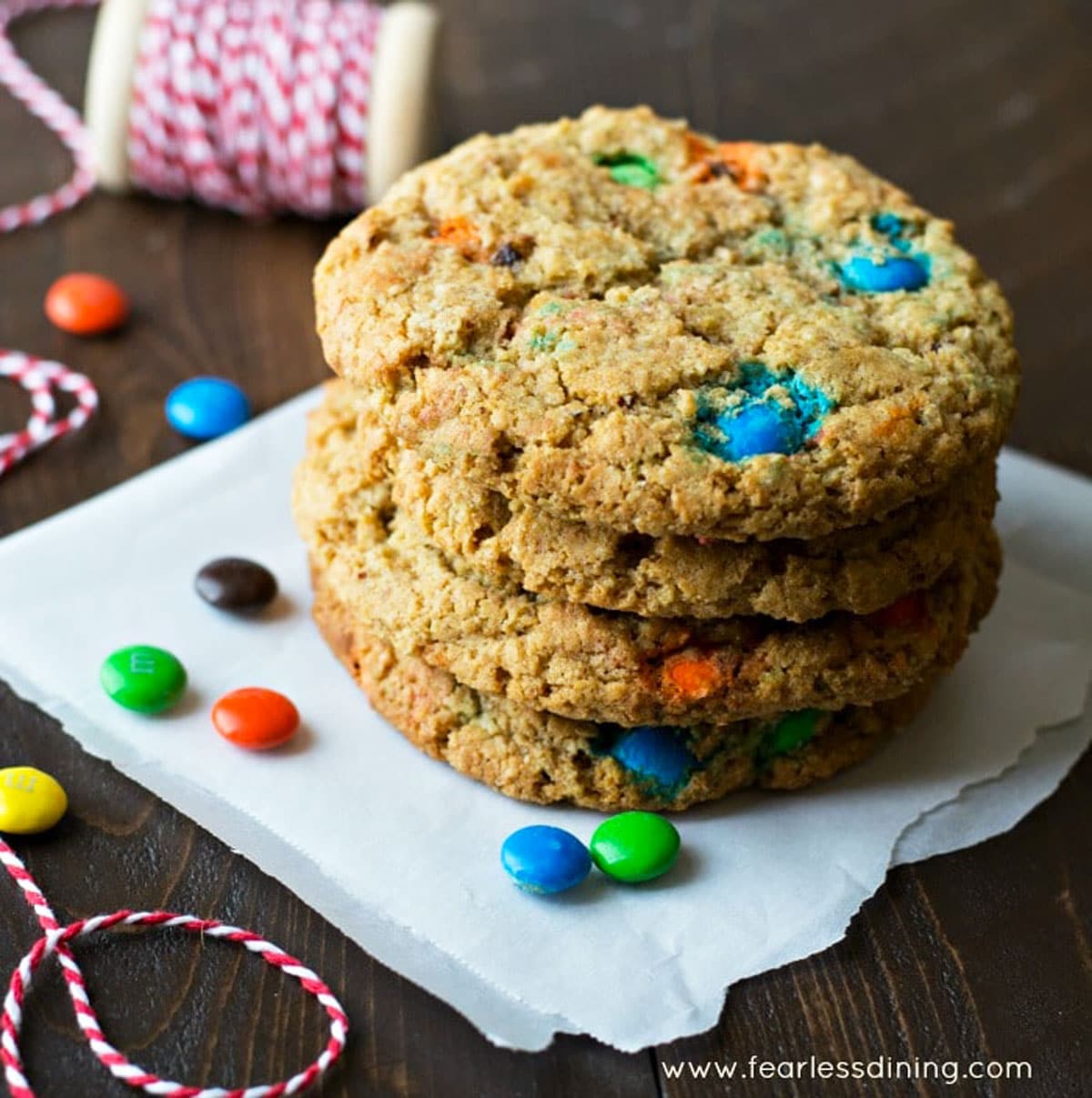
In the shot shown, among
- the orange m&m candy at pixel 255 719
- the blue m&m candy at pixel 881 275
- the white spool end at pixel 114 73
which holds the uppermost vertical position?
the blue m&m candy at pixel 881 275

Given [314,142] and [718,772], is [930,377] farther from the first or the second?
[314,142]

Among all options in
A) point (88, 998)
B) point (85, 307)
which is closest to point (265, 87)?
point (85, 307)

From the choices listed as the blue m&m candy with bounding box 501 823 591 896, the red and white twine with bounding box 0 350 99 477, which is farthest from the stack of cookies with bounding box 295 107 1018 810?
the red and white twine with bounding box 0 350 99 477

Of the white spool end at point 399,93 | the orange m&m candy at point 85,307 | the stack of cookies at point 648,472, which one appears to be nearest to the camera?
the stack of cookies at point 648,472

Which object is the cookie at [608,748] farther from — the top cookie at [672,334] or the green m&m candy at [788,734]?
the top cookie at [672,334]

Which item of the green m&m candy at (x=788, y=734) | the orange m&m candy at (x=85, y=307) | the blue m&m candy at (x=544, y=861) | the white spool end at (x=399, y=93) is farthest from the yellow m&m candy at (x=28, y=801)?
the white spool end at (x=399, y=93)

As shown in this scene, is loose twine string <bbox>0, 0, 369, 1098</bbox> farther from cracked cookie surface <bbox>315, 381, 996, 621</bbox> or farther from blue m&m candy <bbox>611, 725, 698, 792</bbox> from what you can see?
blue m&m candy <bbox>611, 725, 698, 792</bbox>

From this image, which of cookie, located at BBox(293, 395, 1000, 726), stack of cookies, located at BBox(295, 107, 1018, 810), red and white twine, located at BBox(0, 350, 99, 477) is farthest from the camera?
red and white twine, located at BBox(0, 350, 99, 477)

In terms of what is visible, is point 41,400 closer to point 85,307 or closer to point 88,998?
point 85,307
